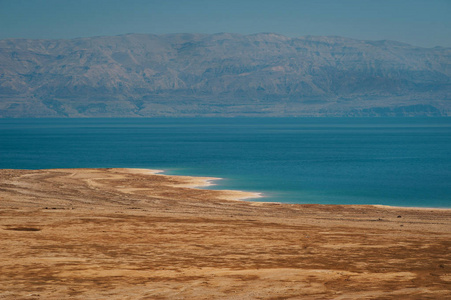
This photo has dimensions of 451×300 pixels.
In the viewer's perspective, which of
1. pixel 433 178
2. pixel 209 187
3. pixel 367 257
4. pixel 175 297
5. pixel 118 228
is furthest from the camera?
pixel 433 178

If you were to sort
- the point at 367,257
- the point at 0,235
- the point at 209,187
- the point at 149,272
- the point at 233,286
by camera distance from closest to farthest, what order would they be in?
the point at 233,286 < the point at 149,272 < the point at 367,257 < the point at 0,235 < the point at 209,187

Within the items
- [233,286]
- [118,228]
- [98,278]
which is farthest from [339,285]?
[118,228]

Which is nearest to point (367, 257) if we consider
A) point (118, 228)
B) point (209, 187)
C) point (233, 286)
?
point (233, 286)

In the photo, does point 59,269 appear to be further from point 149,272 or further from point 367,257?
point 367,257

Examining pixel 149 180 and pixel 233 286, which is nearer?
pixel 233 286

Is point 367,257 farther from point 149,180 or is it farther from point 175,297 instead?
point 149,180

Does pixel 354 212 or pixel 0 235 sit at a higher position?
pixel 0 235
